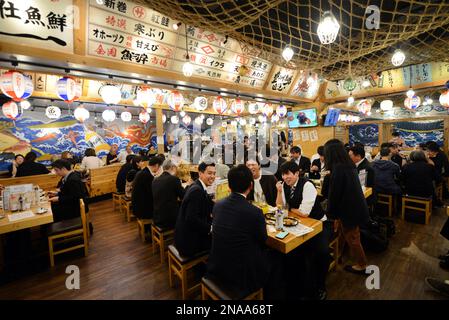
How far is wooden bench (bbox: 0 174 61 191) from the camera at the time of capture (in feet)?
18.8

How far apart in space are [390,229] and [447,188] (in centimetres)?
474

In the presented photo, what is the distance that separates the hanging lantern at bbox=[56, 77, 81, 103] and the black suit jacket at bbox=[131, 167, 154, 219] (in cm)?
224

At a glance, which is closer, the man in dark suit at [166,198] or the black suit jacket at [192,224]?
the black suit jacket at [192,224]

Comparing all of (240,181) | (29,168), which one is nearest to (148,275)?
(240,181)

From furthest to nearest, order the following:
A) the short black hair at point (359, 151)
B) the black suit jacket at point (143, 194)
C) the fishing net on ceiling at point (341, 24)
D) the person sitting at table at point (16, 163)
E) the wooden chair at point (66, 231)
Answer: the person sitting at table at point (16, 163) < the black suit jacket at point (143, 194) < the short black hair at point (359, 151) < the wooden chair at point (66, 231) < the fishing net on ceiling at point (341, 24)

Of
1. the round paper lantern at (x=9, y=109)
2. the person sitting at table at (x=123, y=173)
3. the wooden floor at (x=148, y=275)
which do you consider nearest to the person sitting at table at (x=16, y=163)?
the round paper lantern at (x=9, y=109)

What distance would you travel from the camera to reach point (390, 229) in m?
4.29

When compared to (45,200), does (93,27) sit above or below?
above

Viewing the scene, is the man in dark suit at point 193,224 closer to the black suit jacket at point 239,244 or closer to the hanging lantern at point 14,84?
the black suit jacket at point 239,244

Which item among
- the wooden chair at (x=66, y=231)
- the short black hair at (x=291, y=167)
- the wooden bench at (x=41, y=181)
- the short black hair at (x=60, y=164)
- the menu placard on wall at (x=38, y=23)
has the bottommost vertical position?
the wooden chair at (x=66, y=231)

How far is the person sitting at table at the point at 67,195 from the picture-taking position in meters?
4.14

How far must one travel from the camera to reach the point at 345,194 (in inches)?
115

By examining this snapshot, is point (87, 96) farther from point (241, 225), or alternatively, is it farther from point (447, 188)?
point (447, 188)
